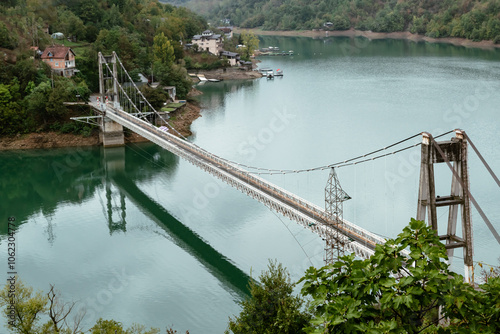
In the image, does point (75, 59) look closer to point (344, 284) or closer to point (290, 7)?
point (344, 284)

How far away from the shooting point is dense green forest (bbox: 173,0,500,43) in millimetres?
66938

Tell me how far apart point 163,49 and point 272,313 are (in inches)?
1371

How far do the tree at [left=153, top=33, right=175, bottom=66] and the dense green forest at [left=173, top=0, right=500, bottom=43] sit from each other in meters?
35.3

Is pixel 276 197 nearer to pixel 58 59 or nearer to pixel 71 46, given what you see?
pixel 58 59

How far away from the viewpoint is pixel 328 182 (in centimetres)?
1616

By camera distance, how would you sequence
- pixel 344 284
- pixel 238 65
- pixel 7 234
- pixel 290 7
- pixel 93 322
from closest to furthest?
pixel 344 284 < pixel 93 322 < pixel 7 234 < pixel 238 65 < pixel 290 7

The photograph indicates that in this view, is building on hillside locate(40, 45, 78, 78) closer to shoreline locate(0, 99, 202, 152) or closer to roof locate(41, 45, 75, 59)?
roof locate(41, 45, 75, 59)

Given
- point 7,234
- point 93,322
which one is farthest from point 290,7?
point 93,322

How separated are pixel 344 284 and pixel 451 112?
30.6m

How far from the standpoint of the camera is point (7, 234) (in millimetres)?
21469

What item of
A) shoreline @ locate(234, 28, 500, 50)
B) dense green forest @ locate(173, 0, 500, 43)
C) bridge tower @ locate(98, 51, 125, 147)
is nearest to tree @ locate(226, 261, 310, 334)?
bridge tower @ locate(98, 51, 125, 147)

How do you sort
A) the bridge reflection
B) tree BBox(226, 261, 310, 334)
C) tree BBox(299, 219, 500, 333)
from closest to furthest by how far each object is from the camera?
tree BBox(299, 219, 500, 333) → tree BBox(226, 261, 310, 334) → the bridge reflection

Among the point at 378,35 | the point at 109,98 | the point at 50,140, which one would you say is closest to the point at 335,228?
the point at 50,140

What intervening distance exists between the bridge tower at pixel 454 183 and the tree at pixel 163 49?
109ft
